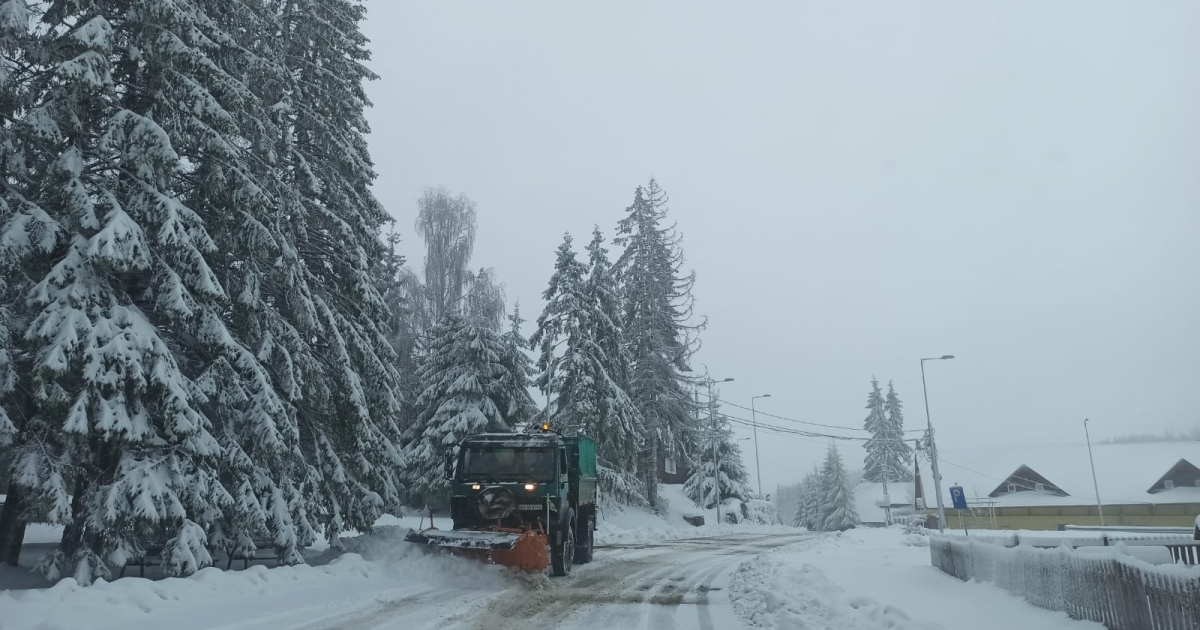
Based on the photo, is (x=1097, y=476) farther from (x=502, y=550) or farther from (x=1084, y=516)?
(x=502, y=550)

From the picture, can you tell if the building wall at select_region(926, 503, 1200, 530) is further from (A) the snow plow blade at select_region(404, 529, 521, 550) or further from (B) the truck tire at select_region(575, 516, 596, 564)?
(A) the snow plow blade at select_region(404, 529, 521, 550)

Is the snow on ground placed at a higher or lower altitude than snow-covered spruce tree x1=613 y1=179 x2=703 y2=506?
lower

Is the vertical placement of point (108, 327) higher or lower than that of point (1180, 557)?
higher

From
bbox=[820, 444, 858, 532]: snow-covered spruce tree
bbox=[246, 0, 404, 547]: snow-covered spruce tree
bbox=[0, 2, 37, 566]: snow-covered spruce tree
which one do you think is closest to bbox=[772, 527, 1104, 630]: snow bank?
bbox=[246, 0, 404, 547]: snow-covered spruce tree

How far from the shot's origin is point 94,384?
10422 mm

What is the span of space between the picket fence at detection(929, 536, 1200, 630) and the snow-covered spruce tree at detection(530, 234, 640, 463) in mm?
21685

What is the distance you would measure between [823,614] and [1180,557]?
30.1 ft

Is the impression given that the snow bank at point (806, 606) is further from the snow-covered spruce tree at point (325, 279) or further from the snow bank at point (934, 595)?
the snow-covered spruce tree at point (325, 279)

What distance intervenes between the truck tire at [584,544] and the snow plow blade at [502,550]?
4.18 metres

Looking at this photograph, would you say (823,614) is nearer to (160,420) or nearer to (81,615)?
(81,615)

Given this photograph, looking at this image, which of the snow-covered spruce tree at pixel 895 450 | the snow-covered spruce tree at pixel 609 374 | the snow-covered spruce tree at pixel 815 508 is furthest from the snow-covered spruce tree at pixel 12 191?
the snow-covered spruce tree at pixel 895 450

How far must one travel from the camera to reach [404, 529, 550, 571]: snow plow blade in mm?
13086

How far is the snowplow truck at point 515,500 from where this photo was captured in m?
13.4

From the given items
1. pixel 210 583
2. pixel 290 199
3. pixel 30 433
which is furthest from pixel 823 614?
pixel 290 199
